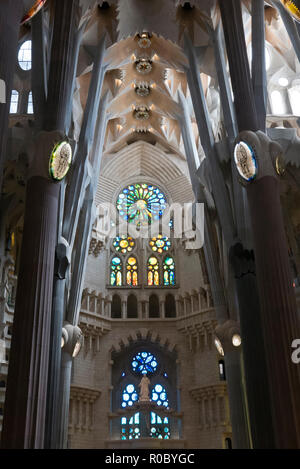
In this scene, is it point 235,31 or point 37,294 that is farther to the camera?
point 235,31

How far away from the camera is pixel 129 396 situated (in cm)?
2347

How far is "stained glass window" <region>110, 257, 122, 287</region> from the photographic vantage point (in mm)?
25564

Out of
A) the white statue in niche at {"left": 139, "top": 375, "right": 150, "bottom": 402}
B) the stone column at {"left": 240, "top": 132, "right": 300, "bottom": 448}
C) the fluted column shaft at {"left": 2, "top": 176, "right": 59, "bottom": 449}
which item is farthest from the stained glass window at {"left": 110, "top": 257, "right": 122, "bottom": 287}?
the stone column at {"left": 240, "top": 132, "right": 300, "bottom": 448}

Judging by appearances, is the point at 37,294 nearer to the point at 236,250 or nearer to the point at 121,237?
the point at 236,250

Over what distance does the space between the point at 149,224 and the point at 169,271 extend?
3.13m

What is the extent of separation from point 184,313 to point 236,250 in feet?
34.2

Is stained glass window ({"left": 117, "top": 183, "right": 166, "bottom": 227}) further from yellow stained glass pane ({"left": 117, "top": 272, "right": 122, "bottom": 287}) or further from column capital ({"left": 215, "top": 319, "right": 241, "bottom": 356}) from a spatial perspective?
column capital ({"left": 215, "top": 319, "right": 241, "bottom": 356})

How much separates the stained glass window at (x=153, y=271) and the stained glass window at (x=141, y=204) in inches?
91.0

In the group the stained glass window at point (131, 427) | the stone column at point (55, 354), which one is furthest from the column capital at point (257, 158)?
the stained glass window at point (131, 427)

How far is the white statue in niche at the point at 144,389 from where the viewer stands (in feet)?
72.5

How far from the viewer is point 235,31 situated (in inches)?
543

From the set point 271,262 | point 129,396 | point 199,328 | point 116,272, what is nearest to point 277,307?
point 271,262

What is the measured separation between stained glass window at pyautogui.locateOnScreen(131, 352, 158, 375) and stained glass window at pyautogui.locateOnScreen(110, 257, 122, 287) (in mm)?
3952

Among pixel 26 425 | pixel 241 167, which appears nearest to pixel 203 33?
pixel 241 167
